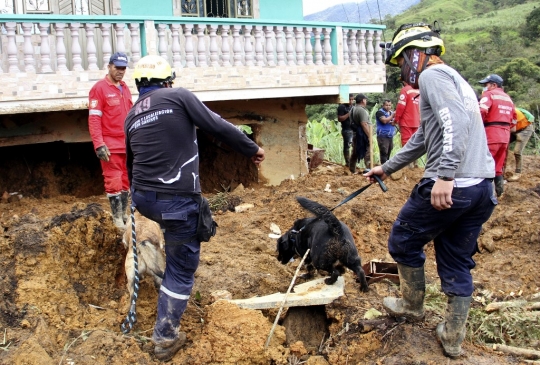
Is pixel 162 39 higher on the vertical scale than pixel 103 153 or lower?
higher

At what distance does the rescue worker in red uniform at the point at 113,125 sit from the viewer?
6.55 m

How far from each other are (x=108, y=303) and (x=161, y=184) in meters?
1.54

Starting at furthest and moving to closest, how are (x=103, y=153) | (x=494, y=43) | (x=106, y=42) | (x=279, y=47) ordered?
(x=494, y=43), (x=279, y=47), (x=106, y=42), (x=103, y=153)

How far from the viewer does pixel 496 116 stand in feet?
27.7

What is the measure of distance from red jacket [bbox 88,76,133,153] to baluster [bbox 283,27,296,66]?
3.98 metres

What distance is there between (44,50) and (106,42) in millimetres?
903

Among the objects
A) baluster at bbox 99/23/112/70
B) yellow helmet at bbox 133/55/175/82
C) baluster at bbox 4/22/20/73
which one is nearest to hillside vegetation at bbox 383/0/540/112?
baluster at bbox 99/23/112/70

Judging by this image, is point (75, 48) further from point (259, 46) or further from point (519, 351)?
point (519, 351)

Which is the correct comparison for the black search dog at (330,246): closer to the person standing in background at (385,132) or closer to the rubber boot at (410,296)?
the rubber boot at (410,296)

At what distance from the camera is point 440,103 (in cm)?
357

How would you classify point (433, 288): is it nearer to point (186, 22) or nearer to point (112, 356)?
point (112, 356)

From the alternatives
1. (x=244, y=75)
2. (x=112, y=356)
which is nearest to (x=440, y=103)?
(x=112, y=356)

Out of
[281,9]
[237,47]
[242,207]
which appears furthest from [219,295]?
[281,9]

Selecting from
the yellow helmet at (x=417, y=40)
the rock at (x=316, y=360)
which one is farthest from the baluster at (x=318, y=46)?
the rock at (x=316, y=360)
